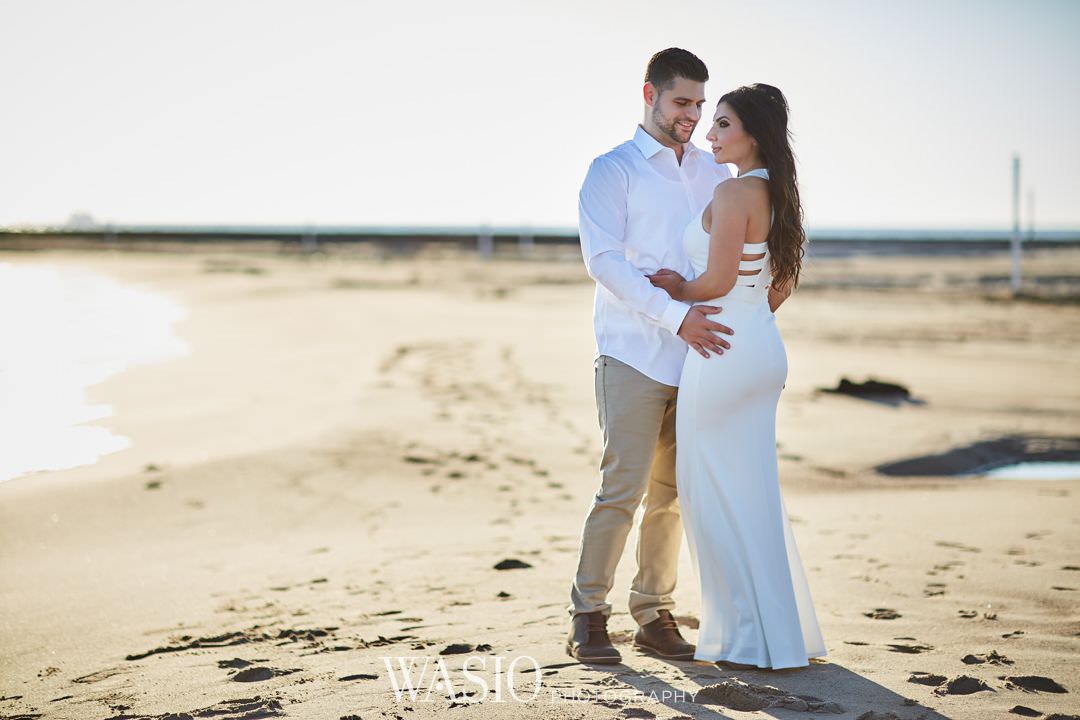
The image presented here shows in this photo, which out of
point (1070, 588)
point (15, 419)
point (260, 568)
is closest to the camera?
point (1070, 588)

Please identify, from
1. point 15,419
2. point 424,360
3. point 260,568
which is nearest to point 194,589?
point 260,568

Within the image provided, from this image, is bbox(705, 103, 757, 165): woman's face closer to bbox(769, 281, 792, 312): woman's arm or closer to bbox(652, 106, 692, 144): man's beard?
bbox(652, 106, 692, 144): man's beard

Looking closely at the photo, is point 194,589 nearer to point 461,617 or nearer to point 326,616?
point 326,616

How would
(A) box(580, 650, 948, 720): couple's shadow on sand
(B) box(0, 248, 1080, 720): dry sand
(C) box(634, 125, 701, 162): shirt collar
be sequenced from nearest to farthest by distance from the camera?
(A) box(580, 650, 948, 720): couple's shadow on sand
(B) box(0, 248, 1080, 720): dry sand
(C) box(634, 125, 701, 162): shirt collar

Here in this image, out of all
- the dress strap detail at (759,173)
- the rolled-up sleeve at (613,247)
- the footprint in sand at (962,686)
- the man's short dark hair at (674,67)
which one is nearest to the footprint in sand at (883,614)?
the footprint in sand at (962,686)

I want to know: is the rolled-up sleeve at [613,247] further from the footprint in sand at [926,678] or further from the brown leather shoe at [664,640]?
the footprint in sand at [926,678]

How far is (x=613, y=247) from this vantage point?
3.65 m

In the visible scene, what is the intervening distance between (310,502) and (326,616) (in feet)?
6.79

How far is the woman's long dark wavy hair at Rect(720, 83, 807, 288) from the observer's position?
347 centimetres

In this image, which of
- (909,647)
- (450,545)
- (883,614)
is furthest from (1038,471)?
(450,545)

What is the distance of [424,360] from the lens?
1139cm

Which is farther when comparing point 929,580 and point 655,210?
point 929,580

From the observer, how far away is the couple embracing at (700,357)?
3.48 m

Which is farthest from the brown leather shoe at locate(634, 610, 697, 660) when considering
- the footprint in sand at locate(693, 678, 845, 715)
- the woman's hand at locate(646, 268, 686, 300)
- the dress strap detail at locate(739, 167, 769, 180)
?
the dress strap detail at locate(739, 167, 769, 180)
